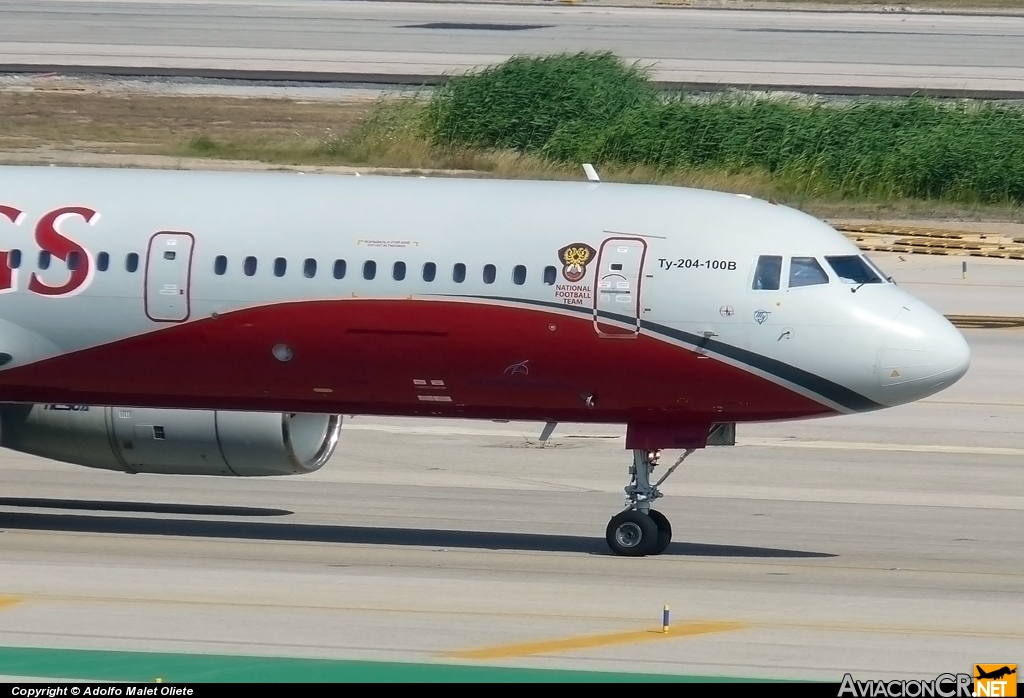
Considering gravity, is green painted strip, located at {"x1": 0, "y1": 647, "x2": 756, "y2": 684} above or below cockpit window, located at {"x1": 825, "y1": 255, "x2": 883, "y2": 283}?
below

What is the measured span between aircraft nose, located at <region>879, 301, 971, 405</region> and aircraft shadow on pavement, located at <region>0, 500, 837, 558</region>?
251 cm

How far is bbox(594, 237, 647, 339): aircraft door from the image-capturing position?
20.3m

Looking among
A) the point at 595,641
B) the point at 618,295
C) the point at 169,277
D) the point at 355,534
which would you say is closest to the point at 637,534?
the point at 618,295

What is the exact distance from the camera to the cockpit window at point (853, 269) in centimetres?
2030

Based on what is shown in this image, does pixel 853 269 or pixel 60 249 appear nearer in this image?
pixel 853 269

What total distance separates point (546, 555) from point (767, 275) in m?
4.03

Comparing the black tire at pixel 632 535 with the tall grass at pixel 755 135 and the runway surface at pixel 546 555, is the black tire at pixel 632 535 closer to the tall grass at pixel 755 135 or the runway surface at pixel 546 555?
the runway surface at pixel 546 555

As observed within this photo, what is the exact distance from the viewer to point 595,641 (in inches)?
664

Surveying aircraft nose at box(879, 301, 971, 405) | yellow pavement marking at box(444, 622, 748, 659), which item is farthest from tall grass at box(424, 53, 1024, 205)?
yellow pavement marking at box(444, 622, 748, 659)

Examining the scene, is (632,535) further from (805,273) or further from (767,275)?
(805,273)

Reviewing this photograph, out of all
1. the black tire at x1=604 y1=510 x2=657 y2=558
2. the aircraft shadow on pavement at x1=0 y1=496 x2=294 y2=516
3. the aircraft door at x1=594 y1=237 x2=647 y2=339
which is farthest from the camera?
the aircraft shadow on pavement at x1=0 y1=496 x2=294 y2=516

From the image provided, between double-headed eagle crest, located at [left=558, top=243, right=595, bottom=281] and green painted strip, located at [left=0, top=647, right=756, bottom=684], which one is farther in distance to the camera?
double-headed eagle crest, located at [left=558, top=243, right=595, bottom=281]

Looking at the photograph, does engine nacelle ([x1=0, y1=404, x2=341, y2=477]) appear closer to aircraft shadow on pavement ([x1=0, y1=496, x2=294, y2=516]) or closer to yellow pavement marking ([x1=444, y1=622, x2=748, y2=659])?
aircraft shadow on pavement ([x1=0, y1=496, x2=294, y2=516])

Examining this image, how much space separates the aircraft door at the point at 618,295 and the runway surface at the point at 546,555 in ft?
8.57
